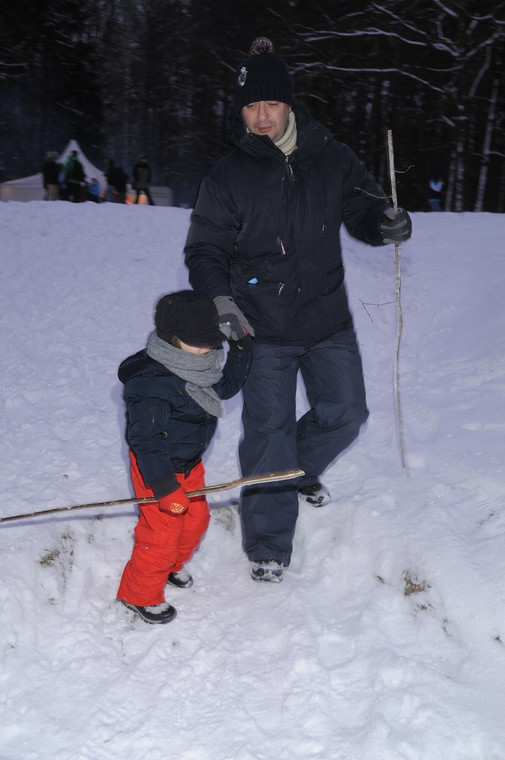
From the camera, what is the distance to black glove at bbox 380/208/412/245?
338 cm

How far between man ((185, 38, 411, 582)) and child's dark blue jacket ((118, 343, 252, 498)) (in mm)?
257

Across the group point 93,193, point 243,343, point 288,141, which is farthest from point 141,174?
point 243,343

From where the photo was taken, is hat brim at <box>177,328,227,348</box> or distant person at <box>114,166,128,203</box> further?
distant person at <box>114,166,128,203</box>

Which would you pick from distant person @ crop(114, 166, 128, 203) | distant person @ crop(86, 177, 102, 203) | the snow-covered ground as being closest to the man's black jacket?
the snow-covered ground

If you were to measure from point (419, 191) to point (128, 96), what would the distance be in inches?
797

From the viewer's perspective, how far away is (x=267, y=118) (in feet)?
10.7

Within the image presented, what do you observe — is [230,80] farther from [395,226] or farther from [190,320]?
[190,320]

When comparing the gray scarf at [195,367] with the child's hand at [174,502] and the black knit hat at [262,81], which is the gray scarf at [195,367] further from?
the black knit hat at [262,81]

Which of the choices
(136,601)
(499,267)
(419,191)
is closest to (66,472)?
(136,601)

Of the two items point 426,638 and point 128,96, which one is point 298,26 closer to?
point 426,638

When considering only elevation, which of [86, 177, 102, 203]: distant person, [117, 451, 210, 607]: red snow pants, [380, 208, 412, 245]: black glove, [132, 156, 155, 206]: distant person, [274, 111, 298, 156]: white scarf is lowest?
[86, 177, 102, 203]: distant person

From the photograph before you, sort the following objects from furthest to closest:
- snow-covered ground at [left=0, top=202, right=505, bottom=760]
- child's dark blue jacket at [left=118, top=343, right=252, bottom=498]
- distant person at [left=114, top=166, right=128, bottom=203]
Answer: distant person at [left=114, top=166, right=128, bottom=203]
child's dark blue jacket at [left=118, top=343, right=252, bottom=498]
snow-covered ground at [left=0, top=202, right=505, bottom=760]

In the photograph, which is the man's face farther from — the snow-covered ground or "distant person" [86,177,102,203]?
"distant person" [86,177,102,203]

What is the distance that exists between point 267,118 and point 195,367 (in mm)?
1182
